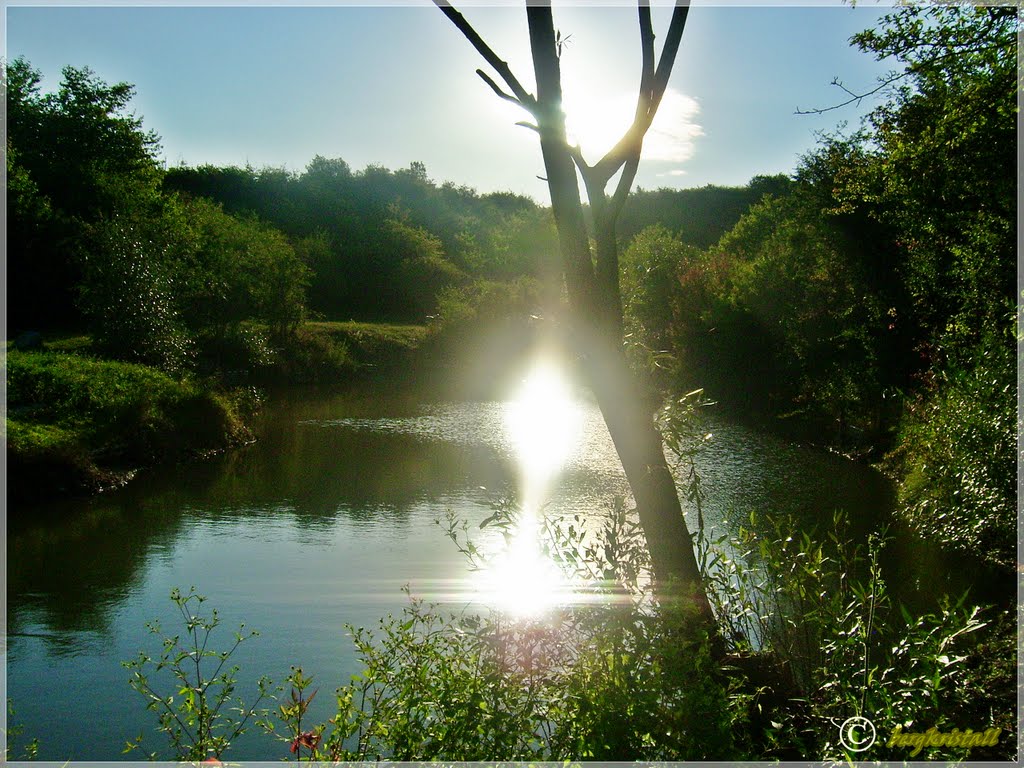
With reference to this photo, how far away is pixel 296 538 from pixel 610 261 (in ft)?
28.0

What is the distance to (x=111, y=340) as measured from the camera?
19578 millimetres

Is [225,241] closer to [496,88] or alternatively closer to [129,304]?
[129,304]

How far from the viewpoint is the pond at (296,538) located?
6.88m

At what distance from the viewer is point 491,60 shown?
402 cm

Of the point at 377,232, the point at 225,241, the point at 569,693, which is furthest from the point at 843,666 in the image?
the point at 377,232

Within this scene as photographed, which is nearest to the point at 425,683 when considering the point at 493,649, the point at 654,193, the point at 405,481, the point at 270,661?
the point at 493,649

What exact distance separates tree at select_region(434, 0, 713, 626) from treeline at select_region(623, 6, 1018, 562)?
0.93 feet

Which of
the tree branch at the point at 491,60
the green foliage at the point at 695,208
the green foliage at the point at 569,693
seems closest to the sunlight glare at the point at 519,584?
the green foliage at the point at 569,693

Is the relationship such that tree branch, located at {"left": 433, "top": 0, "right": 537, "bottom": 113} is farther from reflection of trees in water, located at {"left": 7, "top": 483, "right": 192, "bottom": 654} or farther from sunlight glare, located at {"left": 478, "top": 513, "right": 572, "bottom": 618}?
reflection of trees in water, located at {"left": 7, "top": 483, "right": 192, "bottom": 654}

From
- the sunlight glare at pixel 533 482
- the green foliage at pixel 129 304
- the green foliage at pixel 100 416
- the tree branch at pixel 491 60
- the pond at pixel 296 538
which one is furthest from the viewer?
the green foliage at pixel 129 304

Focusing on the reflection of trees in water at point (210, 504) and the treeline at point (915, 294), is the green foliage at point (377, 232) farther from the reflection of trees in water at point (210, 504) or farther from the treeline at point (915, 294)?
the reflection of trees in water at point (210, 504)

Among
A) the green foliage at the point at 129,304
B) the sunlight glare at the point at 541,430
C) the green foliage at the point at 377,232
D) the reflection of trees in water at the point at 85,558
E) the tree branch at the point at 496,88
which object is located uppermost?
the green foliage at the point at 377,232

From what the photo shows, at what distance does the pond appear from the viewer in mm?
6879

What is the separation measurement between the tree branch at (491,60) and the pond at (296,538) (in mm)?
1954
